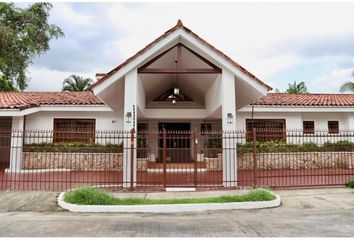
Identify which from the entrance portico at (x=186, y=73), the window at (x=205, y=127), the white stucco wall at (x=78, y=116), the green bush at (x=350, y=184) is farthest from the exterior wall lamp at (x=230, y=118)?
the white stucco wall at (x=78, y=116)

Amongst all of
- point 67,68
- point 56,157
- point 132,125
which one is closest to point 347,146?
point 132,125

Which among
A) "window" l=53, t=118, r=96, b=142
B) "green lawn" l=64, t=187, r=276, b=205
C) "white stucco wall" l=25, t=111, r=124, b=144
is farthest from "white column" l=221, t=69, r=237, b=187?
"window" l=53, t=118, r=96, b=142

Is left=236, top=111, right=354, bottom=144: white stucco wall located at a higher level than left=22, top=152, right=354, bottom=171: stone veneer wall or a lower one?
higher

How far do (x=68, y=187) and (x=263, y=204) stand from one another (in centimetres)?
650

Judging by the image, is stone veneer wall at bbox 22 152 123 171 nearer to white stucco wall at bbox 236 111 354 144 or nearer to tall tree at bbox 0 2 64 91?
white stucco wall at bbox 236 111 354 144

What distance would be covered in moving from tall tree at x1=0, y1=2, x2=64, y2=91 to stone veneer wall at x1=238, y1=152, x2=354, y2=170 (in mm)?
19290

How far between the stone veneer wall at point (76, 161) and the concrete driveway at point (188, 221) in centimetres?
625

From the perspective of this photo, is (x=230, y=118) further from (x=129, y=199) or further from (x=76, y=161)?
(x=76, y=161)

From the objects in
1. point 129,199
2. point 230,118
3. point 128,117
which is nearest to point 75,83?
point 128,117

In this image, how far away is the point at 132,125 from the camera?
11.0 meters

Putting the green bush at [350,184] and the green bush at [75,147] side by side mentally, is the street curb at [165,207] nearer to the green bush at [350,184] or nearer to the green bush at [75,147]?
the green bush at [350,184]

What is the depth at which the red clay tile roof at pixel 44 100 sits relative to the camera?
1495 centimetres

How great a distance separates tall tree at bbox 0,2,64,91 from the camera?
24.1m

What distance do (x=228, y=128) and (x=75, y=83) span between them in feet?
78.7
